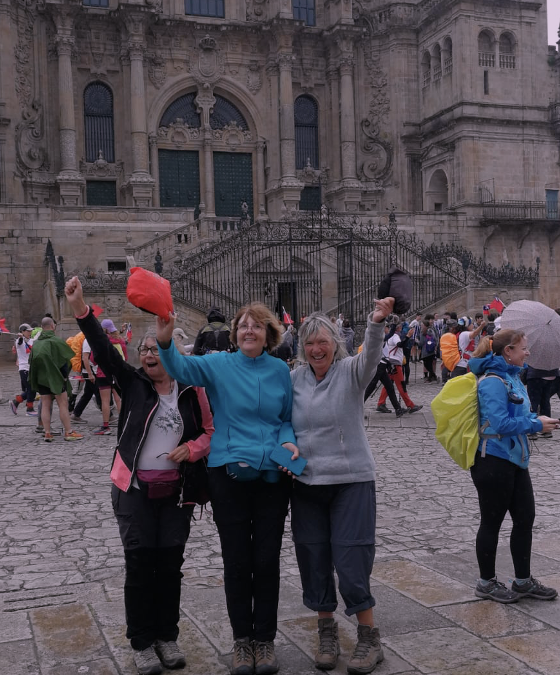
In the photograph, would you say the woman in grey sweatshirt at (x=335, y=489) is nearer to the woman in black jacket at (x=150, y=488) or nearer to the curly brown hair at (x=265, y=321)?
the curly brown hair at (x=265, y=321)

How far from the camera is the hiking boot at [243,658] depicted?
4316 millimetres

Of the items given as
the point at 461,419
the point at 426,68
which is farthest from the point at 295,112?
the point at 461,419

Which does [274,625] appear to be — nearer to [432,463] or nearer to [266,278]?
[432,463]

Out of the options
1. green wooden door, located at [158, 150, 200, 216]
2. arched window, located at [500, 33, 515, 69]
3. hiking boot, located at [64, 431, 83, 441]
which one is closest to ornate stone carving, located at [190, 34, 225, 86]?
green wooden door, located at [158, 150, 200, 216]

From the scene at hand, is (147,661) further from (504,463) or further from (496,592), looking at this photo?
(504,463)

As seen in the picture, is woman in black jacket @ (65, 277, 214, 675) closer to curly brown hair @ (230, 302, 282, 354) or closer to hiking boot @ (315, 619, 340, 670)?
curly brown hair @ (230, 302, 282, 354)

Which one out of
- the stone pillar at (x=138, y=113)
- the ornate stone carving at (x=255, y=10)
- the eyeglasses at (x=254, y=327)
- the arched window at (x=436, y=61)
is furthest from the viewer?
the ornate stone carving at (x=255, y=10)

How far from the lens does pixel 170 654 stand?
14.7ft

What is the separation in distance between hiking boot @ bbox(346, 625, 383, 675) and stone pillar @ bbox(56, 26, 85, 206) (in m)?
31.6

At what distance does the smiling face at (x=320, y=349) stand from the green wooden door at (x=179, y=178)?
109 feet

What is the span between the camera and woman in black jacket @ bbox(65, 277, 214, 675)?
446 centimetres

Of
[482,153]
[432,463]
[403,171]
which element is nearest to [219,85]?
[403,171]

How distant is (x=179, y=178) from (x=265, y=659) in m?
34.4

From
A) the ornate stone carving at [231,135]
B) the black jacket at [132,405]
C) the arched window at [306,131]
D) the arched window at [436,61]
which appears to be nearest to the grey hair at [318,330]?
the black jacket at [132,405]
